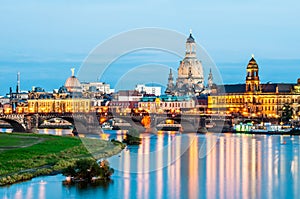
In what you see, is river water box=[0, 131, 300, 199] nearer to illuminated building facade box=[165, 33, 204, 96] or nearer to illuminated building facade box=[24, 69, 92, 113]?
illuminated building facade box=[24, 69, 92, 113]

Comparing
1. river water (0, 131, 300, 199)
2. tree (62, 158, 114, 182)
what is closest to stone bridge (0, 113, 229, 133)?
river water (0, 131, 300, 199)

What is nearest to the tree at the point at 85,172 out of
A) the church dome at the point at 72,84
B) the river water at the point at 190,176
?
the river water at the point at 190,176

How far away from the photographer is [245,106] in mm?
117000

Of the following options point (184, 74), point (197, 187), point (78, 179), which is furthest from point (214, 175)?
point (184, 74)

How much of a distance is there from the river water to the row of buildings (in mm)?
51764

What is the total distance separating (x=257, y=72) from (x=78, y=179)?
275 feet

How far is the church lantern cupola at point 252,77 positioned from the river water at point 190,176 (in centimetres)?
6047

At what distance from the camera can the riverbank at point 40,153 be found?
3697cm

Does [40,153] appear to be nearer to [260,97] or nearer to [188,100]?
[260,97]

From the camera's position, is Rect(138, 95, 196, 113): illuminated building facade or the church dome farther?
the church dome

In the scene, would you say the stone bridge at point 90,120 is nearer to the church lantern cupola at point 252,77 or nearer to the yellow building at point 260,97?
the yellow building at point 260,97

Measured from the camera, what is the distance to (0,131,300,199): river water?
32844 mm

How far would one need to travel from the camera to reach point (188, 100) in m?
127

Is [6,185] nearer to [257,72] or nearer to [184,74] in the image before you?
[257,72]
